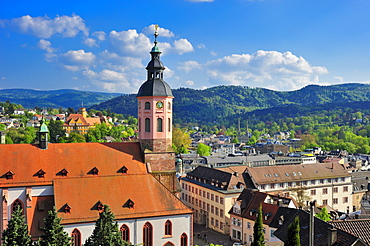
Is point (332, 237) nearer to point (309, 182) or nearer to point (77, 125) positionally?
point (309, 182)

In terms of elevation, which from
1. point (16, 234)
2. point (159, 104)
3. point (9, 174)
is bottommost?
point (16, 234)

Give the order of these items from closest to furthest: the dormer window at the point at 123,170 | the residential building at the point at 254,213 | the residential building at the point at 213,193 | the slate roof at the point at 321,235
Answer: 1. the slate roof at the point at 321,235
2. the dormer window at the point at 123,170
3. the residential building at the point at 254,213
4. the residential building at the point at 213,193

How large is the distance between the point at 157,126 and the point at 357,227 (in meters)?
23.4

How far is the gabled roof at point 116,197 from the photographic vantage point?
40281 mm

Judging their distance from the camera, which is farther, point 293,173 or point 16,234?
point 293,173

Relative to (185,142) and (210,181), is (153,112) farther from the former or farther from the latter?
(185,142)

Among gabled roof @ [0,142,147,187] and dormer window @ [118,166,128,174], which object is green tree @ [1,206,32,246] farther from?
dormer window @ [118,166,128,174]

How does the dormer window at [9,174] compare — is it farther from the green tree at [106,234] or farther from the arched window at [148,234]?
the arched window at [148,234]

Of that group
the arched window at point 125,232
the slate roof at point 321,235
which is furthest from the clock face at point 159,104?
the slate roof at point 321,235

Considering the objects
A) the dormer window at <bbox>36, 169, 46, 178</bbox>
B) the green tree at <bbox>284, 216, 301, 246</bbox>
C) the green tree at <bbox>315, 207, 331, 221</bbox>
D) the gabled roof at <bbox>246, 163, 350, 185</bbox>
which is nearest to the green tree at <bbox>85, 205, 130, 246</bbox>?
the dormer window at <bbox>36, 169, 46, 178</bbox>

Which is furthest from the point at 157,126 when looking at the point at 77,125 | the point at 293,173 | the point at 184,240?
the point at 77,125

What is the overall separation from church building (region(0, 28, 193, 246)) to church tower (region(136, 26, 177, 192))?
0.11 meters

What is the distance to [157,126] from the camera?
155 ft

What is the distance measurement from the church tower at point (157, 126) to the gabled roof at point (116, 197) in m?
2.43
